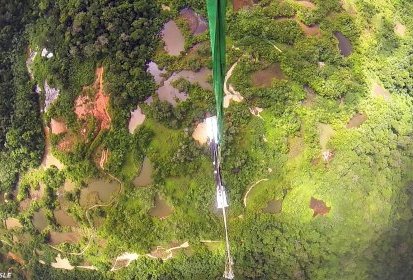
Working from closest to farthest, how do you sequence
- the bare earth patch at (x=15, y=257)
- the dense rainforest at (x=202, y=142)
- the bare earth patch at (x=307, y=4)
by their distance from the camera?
the dense rainforest at (x=202, y=142), the bare earth patch at (x=307, y=4), the bare earth patch at (x=15, y=257)

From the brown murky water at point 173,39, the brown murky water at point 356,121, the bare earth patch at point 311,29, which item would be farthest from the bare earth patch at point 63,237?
the bare earth patch at point 311,29

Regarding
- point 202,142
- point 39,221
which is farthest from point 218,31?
point 39,221

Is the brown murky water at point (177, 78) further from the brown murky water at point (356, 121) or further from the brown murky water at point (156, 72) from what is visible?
the brown murky water at point (356, 121)

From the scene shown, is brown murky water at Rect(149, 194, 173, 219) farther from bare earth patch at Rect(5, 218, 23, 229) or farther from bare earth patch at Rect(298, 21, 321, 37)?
bare earth patch at Rect(298, 21, 321, 37)

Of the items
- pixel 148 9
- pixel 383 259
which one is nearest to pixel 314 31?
pixel 148 9

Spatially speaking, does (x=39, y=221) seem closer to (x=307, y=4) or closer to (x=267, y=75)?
(x=267, y=75)

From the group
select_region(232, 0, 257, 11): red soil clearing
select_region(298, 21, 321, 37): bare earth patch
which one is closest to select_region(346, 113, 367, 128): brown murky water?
select_region(298, 21, 321, 37): bare earth patch

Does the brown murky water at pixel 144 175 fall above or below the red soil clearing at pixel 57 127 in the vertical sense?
below
